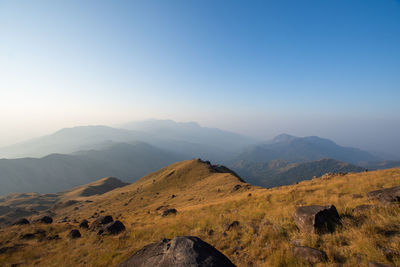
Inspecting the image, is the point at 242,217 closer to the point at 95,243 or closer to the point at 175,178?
the point at 95,243

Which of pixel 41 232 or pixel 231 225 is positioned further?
pixel 41 232

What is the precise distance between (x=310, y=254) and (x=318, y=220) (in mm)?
2334

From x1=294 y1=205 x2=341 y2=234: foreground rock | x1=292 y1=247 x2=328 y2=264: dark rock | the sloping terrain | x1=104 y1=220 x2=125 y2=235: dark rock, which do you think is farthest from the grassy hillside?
the sloping terrain

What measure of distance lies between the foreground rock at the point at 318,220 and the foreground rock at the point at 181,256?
4.97 m

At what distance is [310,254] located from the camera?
6.01 m

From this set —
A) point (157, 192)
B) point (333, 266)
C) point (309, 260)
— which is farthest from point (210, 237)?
point (157, 192)

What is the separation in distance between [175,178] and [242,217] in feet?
145

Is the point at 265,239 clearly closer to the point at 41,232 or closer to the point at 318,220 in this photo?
the point at 318,220

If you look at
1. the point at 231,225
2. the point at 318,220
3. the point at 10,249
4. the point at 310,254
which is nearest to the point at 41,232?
the point at 10,249

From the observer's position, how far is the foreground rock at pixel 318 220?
24.8 ft

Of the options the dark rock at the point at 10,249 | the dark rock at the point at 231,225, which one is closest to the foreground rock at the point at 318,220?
the dark rock at the point at 231,225

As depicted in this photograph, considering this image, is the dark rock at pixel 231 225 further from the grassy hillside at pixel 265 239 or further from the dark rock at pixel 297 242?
the dark rock at pixel 297 242

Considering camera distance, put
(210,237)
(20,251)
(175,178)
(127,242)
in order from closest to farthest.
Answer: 1. (210,237)
2. (127,242)
3. (20,251)
4. (175,178)

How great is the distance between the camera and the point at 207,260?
16.4 feet
